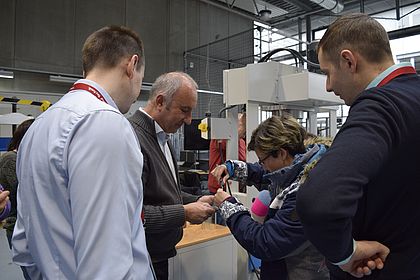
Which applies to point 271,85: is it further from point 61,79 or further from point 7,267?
point 61,79

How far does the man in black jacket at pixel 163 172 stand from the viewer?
1.38 m

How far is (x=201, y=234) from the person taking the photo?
2.38 m

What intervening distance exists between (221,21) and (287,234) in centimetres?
630

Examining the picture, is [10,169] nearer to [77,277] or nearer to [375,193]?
[77,277]

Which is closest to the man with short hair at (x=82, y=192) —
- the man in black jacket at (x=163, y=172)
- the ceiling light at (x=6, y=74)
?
the man in black jacket at (x=163, y=172)

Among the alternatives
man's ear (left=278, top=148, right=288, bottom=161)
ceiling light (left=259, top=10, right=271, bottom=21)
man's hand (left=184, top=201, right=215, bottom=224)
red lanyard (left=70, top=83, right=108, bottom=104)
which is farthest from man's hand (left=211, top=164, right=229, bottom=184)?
ceiling light (left=259, top=10, right=271, bottom=21)

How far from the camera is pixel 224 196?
1.42 metres

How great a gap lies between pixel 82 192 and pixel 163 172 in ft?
2.43

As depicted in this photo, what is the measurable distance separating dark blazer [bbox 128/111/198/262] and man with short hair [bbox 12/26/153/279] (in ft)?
1.53

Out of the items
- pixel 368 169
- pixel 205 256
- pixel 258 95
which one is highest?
pixel 258 95

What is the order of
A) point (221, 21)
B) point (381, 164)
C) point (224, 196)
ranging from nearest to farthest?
1. point (381, 164)
2. point (224, 196)
3. point (221, 21)

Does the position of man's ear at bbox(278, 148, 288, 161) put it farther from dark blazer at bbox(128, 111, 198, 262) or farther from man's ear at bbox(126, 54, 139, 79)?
man's ear at bbox(126, 54, 139, 79)

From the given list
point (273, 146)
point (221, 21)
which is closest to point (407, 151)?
point (273, 146)

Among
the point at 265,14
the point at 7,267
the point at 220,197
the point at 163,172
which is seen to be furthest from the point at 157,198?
the point at 265,14
